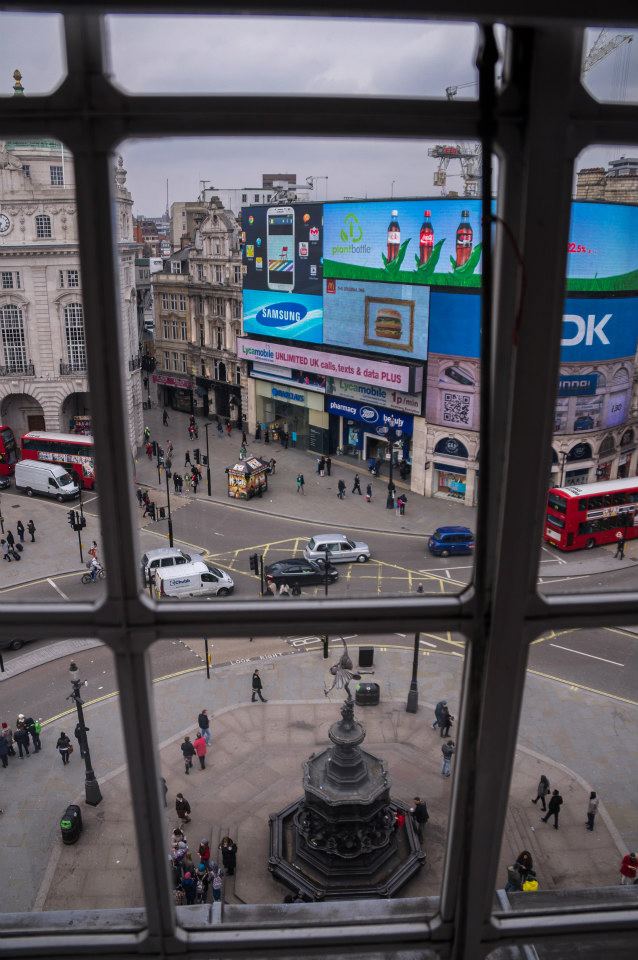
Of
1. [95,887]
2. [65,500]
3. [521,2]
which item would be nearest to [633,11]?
[521,2]

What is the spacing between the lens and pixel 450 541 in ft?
71.3

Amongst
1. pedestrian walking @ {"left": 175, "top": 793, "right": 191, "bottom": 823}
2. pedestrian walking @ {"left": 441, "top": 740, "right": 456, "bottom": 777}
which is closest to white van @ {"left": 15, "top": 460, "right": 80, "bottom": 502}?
pedestrian walking @ {"left": 175, "top": 793, "right": 191, "bottom": 823}

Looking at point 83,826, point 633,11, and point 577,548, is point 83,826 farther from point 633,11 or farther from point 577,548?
point 577,548

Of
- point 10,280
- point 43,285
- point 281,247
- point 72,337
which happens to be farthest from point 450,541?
point 10,280

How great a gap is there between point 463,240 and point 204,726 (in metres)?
18.0

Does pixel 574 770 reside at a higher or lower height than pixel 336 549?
lower

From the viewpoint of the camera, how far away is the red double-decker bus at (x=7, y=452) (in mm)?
28047

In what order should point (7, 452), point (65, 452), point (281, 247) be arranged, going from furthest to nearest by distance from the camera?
1. point (281, 247)
2. point (7, 452)
3. point (65, 452)

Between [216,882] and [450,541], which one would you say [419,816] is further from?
[450,541]

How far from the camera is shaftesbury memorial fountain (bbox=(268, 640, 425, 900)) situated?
10453 mm

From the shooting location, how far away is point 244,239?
105 feet

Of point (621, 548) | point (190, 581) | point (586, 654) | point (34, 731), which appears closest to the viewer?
point (34, 731)

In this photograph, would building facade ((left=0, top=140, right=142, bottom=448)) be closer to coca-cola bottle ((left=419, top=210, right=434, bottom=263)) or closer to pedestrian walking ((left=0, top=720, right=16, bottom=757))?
coca-cola bottle ((left=419, top=210, right=434, bottom=263))

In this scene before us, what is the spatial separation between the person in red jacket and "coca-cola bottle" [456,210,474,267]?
17.8 m
